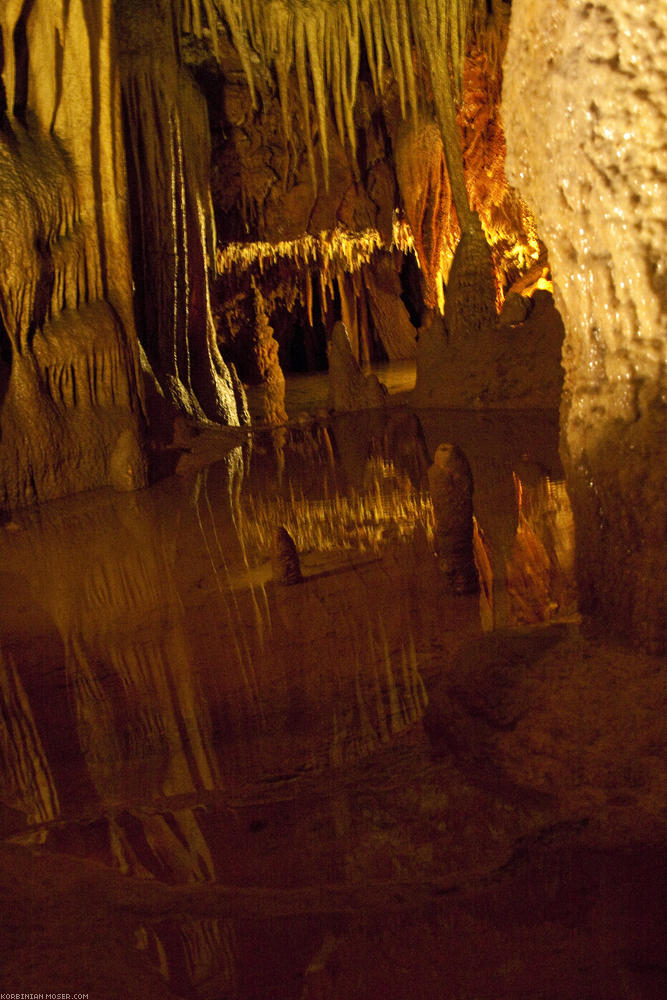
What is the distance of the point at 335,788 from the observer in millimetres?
2303

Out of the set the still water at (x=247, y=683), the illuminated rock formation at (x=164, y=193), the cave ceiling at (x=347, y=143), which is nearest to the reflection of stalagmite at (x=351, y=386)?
the illuminated rock formation at (x=164, y=193)

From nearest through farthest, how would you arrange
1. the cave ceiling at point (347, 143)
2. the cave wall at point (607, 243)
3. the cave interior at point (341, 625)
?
the cave interior at point (341, 625) → the cave wall at point (607, 243) → the cave ceiling at point (347, 143)

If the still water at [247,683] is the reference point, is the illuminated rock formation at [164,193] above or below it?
above

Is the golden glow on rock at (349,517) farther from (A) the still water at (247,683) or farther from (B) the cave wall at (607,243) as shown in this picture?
(B) the cave wall at (607,243)

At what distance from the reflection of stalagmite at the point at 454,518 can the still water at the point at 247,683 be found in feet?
0.40

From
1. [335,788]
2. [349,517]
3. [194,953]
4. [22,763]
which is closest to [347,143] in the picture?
[349,517]

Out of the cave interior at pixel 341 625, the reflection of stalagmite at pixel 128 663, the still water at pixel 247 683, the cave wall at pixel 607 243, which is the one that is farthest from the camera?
the reflection of stalagmite at pixel 128 663

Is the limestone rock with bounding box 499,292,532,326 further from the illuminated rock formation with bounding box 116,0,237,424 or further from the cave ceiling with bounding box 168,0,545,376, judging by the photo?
the illuminated rock formation with bounding box 116,0,237,424

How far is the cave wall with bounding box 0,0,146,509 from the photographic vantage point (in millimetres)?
7066

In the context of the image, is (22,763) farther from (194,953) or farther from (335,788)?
(194,953)

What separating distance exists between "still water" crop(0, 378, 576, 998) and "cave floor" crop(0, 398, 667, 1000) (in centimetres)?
1

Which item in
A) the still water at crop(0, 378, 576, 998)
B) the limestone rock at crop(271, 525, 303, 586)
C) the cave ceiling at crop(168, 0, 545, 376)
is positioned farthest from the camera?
the cave ceiling at crop(168, 0, 545, 376)

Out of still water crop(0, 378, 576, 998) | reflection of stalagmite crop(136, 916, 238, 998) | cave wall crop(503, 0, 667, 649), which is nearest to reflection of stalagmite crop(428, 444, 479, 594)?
still water crop(0, 378, 576, 998)

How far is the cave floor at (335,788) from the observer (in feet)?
5.57
